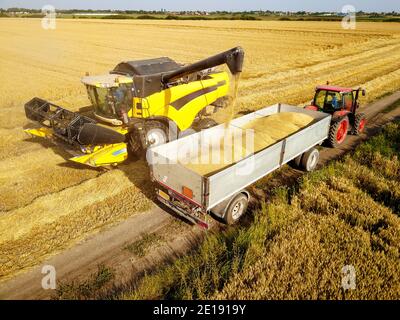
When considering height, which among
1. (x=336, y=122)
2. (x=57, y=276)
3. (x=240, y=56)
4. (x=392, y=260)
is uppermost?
(x=240, y=56)

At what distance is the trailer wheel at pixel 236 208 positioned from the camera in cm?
599

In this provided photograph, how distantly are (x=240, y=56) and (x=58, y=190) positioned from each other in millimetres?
5374

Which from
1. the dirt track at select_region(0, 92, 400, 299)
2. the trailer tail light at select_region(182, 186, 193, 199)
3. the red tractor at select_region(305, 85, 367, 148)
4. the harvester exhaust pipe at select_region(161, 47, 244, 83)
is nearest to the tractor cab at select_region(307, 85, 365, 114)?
the red tractor at select_region(305, 85, 367, 148)

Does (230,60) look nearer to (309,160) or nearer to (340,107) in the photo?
(309,160)

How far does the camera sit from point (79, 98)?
49.8ft

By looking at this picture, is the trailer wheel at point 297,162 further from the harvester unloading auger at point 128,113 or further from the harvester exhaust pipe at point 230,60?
the harvester unloading auger at point 128,113

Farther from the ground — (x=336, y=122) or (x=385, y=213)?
(x=336, y=122)

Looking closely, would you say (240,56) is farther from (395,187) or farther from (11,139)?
(11,139)

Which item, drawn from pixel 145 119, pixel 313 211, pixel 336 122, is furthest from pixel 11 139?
pixel 336 122

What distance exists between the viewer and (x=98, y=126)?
7805mm

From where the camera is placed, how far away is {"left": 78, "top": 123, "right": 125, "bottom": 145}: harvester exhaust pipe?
7.75 meters

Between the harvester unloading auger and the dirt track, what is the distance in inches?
84.4

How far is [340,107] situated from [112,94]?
705 centimetres
